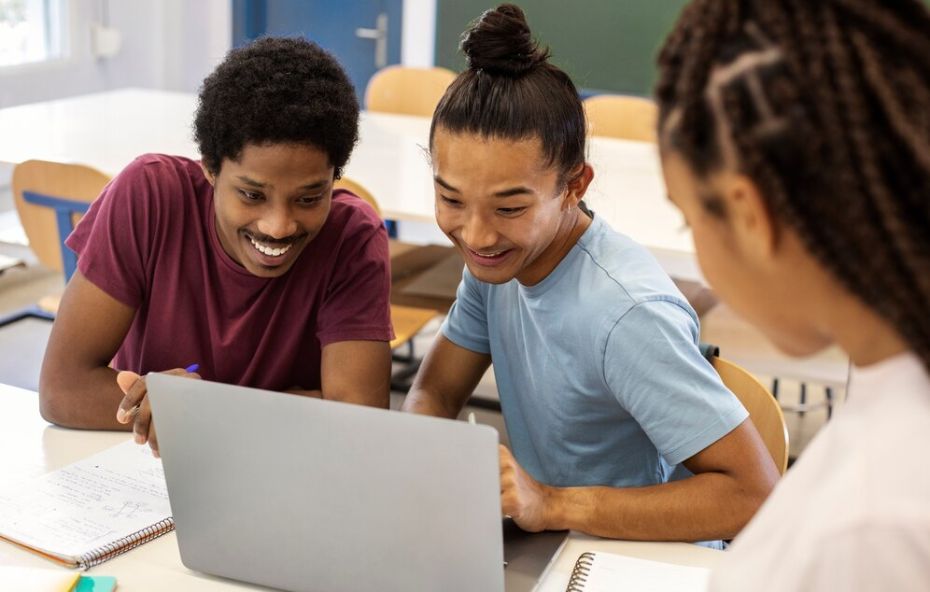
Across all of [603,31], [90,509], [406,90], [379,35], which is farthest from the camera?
[379,35]

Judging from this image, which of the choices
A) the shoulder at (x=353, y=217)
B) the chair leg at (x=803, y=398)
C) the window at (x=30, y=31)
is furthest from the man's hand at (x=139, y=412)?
the window at (x=30, y=31)

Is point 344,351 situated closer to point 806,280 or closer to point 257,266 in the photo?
point 257,266

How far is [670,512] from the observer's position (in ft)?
4.02

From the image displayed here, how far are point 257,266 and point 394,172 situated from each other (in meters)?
1.49

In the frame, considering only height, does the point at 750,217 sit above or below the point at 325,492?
above

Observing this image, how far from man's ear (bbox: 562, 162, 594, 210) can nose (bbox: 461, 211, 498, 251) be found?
A: 11 centimetres

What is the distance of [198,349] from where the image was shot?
1.60 metres

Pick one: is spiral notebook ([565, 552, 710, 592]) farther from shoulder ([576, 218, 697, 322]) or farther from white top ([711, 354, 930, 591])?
white top ([711, 354, 930, 591])

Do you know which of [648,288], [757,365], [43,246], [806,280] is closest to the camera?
[806,280]

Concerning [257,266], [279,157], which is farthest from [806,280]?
[257,266]

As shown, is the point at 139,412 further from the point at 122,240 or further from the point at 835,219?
the point at 835,219

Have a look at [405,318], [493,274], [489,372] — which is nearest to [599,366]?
[493,274]

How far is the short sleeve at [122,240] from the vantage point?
1514 millimetres

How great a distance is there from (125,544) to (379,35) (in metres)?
4.69
